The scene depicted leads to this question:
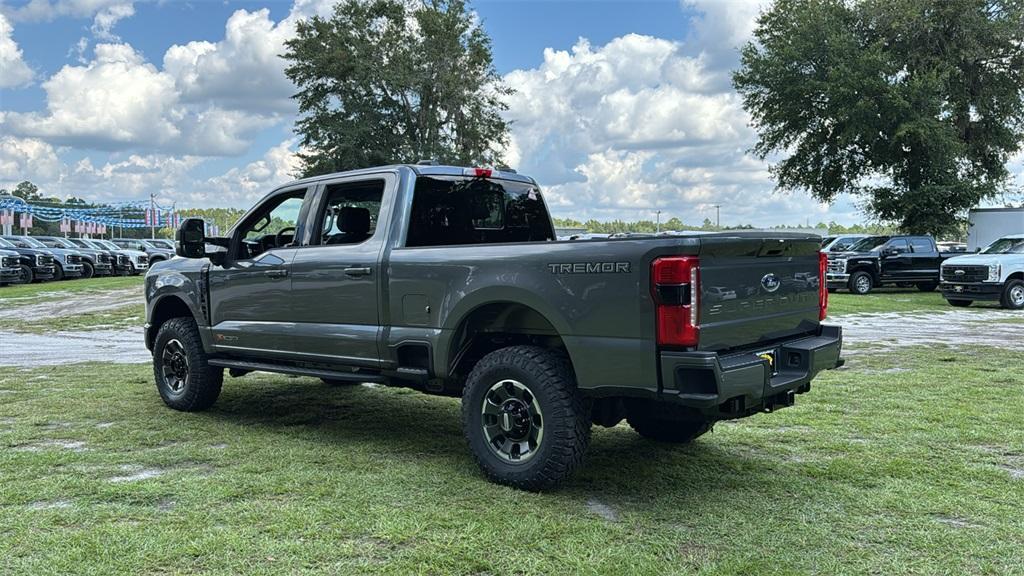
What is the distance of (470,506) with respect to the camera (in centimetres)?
438

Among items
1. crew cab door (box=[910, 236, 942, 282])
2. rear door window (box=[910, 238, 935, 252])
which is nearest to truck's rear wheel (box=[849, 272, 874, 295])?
crew cab door (box=[910, 236, 942, 282])

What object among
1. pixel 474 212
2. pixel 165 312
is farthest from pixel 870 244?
pixel 165 312

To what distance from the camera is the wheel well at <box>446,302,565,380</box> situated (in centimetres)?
486

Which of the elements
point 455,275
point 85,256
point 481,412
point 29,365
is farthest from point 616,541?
point 85,256

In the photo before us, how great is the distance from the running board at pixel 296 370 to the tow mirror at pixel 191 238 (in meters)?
0.92

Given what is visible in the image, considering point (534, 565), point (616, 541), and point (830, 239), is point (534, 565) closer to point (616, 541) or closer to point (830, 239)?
point (616, 541)

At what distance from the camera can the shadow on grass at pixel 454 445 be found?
4758mm

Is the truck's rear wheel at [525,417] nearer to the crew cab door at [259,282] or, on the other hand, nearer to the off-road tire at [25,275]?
the crew cab door at [259,282]

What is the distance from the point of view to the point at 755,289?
4.54 metres

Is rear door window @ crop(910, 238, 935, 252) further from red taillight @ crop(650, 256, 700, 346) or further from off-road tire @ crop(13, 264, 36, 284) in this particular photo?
off-road tire @ crop(13, 264, 36, 284)

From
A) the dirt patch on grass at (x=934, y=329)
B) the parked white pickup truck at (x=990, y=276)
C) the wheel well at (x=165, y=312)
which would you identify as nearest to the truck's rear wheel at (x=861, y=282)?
the parked white pickup truck at (x=990, y=276)

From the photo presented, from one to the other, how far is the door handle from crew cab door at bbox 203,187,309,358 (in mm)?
706

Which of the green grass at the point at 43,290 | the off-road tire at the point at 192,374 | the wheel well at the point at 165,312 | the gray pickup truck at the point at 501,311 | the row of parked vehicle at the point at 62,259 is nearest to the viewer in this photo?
the gray pickup truck at the point at 501,311

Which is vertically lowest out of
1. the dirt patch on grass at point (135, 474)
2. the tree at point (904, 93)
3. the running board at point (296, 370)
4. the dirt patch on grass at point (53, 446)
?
the dirt patch on grass at point (135, 474)
